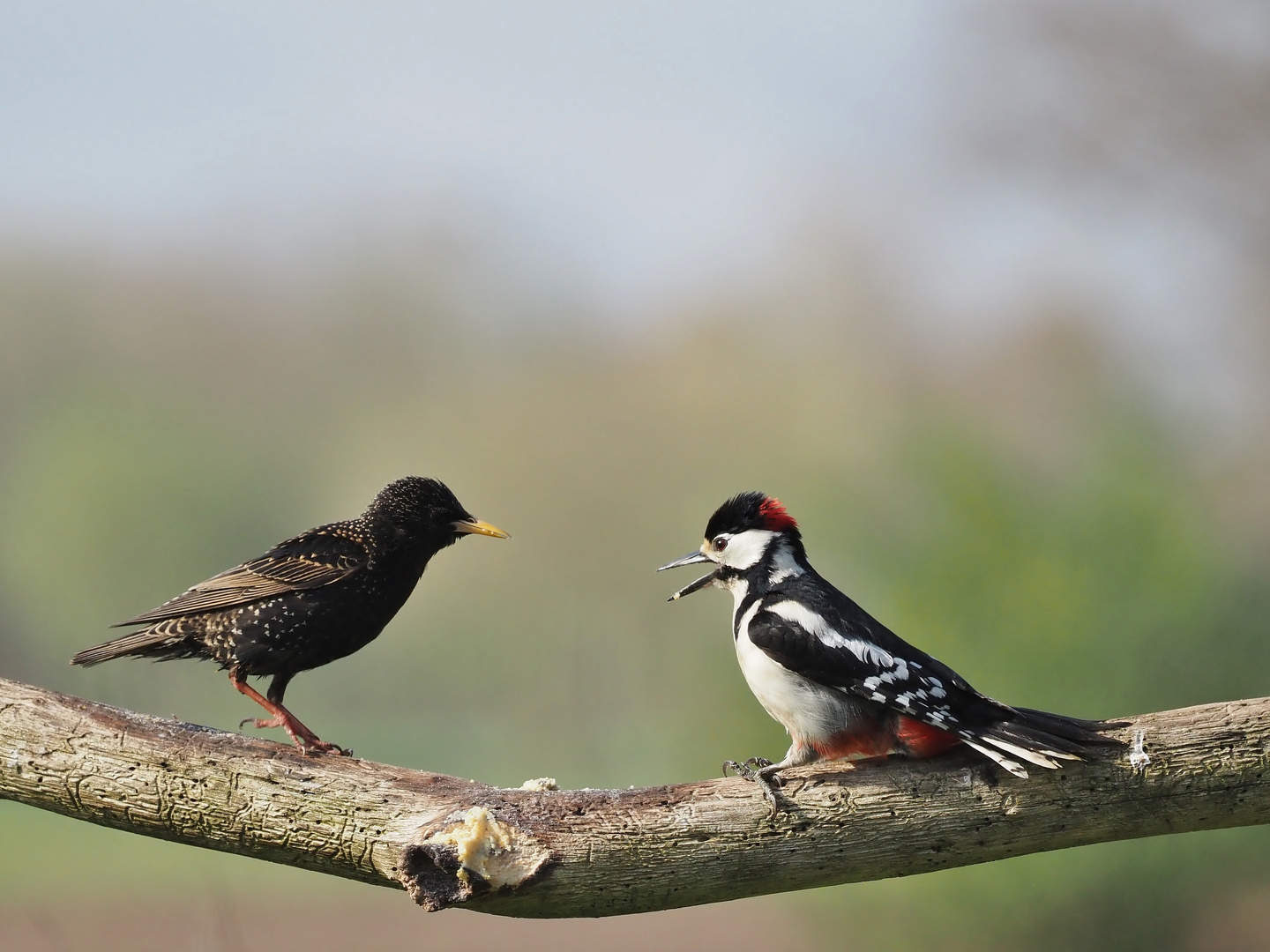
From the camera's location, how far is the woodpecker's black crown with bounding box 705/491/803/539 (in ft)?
13.7

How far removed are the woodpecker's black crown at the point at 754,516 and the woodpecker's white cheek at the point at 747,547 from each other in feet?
0.06

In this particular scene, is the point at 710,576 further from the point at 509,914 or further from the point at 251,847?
the point at 251,847

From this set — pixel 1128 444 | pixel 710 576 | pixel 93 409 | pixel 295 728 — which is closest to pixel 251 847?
pixel 295 728

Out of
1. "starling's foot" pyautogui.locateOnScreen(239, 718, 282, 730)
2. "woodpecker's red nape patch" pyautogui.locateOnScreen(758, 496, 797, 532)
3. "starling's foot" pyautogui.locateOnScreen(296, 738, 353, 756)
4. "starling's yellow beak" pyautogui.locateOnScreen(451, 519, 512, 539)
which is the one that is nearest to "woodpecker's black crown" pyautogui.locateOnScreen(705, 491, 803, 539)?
"woodpecker's red nape patch" pyautogui.locateOnScreen(758, 496, 797, 532)

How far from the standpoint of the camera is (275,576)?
4270 mm

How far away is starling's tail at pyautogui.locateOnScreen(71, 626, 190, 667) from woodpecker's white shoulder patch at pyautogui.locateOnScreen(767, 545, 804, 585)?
215 cm

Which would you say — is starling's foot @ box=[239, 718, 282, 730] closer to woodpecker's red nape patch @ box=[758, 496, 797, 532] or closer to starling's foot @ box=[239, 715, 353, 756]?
starling's foot @ box=[239, 715, 353, 756]

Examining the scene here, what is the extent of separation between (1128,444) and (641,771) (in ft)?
28.7

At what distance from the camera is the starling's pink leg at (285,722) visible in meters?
3.77

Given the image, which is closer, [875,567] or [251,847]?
[251,847]

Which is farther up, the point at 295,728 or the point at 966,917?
the point at 295,728

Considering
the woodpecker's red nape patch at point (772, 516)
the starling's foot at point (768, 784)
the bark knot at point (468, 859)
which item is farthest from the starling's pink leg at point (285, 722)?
the woodpecker's red nape patch at point (772, 516)

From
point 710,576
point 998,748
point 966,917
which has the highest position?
point 710,576

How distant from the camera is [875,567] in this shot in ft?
38.7
